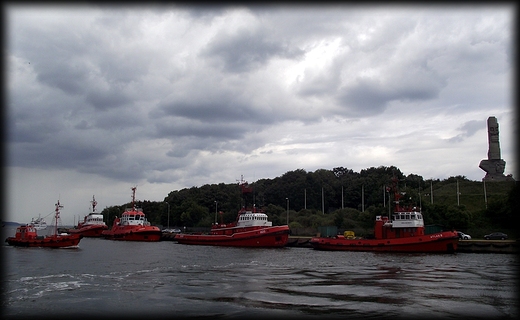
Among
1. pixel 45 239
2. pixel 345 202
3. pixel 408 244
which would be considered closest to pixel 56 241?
pixel 45 239

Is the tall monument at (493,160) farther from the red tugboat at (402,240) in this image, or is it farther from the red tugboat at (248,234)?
the red tugboat at (248,234)

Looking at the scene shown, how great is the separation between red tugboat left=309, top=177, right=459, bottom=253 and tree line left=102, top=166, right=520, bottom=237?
527 cm

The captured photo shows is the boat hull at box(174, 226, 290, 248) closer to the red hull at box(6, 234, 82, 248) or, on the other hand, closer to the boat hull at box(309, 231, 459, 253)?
the boat hull at box(309, 231, 459, 253)

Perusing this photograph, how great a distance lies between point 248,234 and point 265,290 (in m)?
34.7

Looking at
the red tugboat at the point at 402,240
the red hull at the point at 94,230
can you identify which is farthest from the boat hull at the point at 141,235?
the red tugboat at the point at 402,240

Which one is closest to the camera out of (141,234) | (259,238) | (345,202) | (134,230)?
(259,238)

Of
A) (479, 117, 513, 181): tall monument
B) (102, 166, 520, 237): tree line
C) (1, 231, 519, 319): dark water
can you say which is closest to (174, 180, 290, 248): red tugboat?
(102, 166, 520, 237): tree line

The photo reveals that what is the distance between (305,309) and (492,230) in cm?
4919

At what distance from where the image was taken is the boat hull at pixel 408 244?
4284 centimetres

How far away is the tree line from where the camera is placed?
59156mm

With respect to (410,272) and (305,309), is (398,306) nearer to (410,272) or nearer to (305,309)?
(305,309)

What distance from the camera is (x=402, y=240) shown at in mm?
45000

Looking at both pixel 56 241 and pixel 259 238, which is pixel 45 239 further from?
pixel 259 238

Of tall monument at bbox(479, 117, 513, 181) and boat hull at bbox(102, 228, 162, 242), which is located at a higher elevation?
tall monument at bbox(479, 117, 513, 181)
